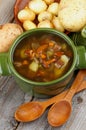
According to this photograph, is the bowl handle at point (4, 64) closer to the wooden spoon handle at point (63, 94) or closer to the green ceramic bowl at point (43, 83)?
the green ceramic bowl at point (43, 83)

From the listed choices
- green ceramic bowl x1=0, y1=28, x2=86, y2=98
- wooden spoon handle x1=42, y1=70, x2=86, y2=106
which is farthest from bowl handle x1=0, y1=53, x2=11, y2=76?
wooden spoon handle x1=42, y1=70, x2=86, y2=106

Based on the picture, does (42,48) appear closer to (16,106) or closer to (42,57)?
(42,57)

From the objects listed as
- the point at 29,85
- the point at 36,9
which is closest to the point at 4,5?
the point at 36,9

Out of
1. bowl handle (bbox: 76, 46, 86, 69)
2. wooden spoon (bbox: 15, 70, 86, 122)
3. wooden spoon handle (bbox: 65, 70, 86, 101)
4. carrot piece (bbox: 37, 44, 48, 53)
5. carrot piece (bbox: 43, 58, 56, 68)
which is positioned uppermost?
carrot piece (bbox: 37, 44, 48, 53)

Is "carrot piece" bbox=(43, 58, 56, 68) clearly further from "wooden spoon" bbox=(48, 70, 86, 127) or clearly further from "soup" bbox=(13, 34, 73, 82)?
"wooden spoon" bbox=(48, 70, 86, 127)

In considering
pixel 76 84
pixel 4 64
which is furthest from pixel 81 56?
pixel 4 64

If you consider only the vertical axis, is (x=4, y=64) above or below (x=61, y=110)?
above

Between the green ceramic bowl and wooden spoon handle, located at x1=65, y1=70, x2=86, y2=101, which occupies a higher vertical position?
the green ceramic bowl
